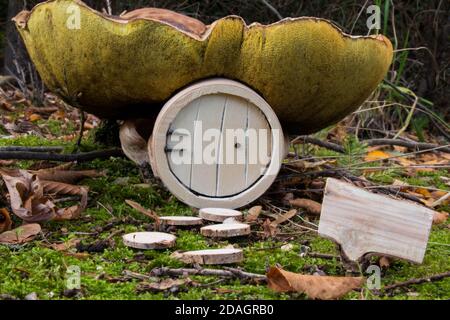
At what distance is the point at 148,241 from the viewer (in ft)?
4.95

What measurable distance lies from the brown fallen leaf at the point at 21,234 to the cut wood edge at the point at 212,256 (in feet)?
1.20

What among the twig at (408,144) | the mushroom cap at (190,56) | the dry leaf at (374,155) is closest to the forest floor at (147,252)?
the mushroom cap at (190,56)

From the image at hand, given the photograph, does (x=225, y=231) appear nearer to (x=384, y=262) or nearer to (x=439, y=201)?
(x=384, y=262)

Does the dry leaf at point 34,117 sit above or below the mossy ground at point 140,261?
above

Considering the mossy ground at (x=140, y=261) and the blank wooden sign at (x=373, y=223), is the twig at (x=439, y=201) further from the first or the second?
the blank wooden sign at (x=373, y=223)

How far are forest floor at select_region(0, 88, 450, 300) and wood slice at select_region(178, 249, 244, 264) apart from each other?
0.05ft

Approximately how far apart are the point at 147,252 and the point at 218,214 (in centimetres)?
31

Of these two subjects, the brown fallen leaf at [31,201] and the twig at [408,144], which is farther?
the twig at [408,144]

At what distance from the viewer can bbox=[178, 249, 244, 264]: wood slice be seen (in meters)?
1.40

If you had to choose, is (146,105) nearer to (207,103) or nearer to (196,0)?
(207,103)

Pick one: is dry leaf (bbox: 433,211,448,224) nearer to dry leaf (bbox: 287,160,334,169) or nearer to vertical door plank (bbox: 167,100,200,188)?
dry leaf (bbox: 287,160,334,169)

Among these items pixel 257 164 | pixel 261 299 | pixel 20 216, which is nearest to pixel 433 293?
pixel 261 299

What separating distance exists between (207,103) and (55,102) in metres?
2.01

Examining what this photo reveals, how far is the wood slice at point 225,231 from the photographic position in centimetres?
161
